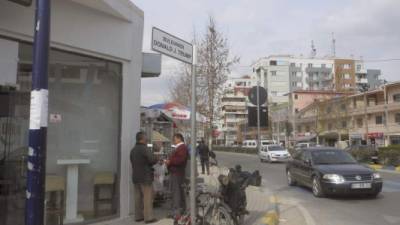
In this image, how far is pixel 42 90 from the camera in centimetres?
416

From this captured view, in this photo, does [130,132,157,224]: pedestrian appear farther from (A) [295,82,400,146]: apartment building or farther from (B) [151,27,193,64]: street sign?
(A) [295,82,400,146]: apartment building

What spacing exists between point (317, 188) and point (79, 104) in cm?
809

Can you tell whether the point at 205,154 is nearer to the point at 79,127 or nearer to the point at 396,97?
the point at 79,127

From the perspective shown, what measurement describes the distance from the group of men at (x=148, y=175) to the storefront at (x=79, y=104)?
1.45ft

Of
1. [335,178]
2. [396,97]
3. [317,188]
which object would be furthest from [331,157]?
[396,97]

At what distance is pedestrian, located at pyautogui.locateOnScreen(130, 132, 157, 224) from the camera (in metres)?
9.11

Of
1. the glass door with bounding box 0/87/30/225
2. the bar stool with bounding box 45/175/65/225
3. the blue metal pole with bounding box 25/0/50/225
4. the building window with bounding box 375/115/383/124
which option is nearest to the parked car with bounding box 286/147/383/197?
the bar stool with bounding box 45/175/65/225

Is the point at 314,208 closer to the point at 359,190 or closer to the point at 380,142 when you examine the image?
the point at 359,190

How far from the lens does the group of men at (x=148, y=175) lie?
30.0ft

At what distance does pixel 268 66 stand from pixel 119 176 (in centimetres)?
11432

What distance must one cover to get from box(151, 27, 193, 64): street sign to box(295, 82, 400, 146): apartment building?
58.6 m

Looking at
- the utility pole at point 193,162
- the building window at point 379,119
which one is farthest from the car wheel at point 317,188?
the building window at point 379,119

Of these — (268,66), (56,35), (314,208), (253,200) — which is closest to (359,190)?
(314,208)

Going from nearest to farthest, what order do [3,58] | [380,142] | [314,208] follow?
[3,58] → [314,208] → [380,142]
